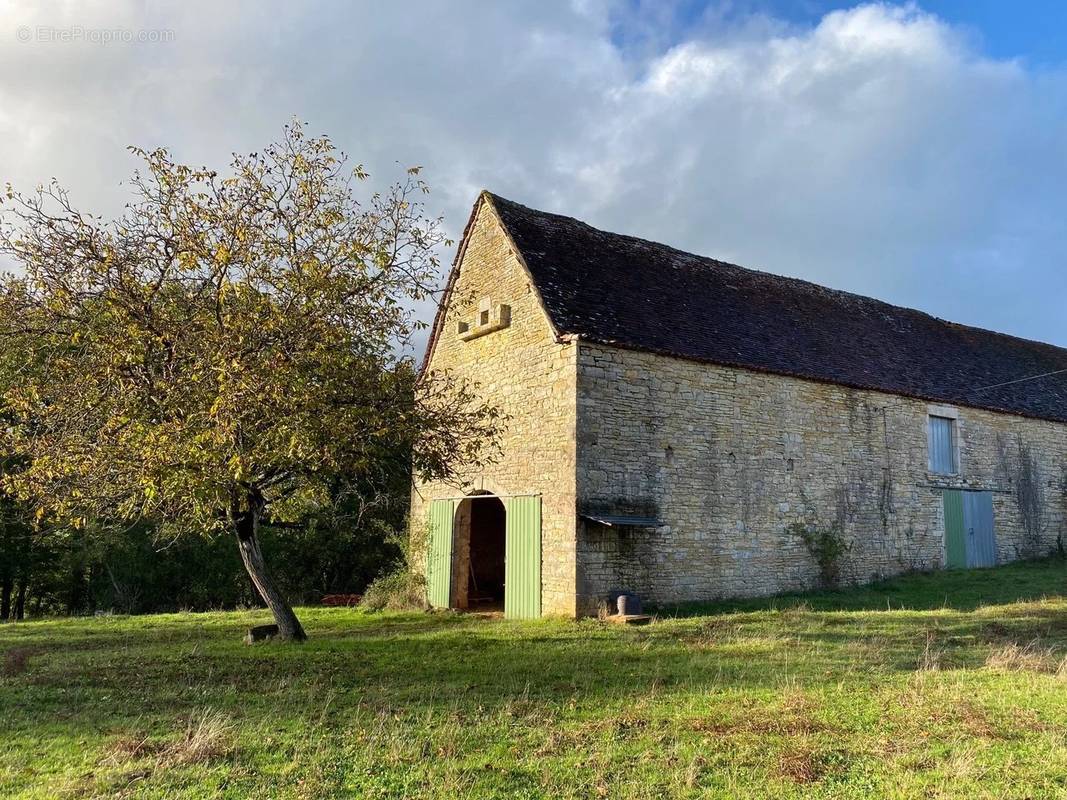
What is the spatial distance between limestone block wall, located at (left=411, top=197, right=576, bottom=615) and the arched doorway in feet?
2.69

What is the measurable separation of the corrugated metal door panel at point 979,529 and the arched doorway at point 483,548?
11.3 meters

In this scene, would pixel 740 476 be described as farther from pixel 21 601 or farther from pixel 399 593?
pixel 21 601

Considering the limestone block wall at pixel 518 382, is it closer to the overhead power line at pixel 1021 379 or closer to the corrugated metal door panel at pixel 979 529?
the corrugated metal door panel at pixel 979 529

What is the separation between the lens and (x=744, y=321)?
17141 mm

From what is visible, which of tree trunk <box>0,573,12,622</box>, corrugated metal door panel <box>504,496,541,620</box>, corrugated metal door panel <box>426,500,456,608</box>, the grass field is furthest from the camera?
tree trunk <box>0,573,12,622</box>

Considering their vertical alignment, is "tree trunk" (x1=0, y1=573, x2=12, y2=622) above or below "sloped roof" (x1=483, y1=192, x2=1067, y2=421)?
below

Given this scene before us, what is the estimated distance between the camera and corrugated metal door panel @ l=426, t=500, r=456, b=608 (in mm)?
16344

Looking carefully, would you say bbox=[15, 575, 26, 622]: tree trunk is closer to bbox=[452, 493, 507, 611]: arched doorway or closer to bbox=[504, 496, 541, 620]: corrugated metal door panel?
bbox=[452, 493, 507, 611]: arched doorway

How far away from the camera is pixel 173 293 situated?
1002 cm

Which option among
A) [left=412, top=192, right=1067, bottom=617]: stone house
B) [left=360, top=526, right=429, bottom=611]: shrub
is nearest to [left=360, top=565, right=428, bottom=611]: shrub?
[left=360, top=526, right=429, bottom=611]: shrub

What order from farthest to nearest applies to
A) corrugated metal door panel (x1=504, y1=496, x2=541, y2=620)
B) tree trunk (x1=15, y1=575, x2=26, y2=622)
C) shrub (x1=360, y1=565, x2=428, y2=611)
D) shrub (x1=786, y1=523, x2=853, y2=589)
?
tree trunk (x1=15, y1=575, x2=26, y2=622), shrub (x1=360, y1=565, x2=428, y2=611), shrub (x1=786, y1=523, x2=853, y2=589), corrugated metal door panel (x1=504, y1=496, x2=541, y2=620)

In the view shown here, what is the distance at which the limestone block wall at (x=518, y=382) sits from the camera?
13.4m

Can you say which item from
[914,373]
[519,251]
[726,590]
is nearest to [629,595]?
[726,590]

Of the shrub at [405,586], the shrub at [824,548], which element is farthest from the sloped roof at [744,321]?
the shrub at [405,586]
